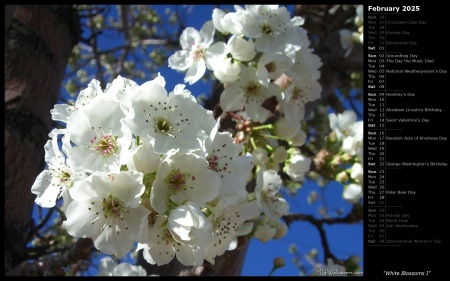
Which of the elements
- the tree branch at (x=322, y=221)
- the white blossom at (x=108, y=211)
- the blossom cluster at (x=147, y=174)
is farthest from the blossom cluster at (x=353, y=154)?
the white blossom at (x=108, y=211)

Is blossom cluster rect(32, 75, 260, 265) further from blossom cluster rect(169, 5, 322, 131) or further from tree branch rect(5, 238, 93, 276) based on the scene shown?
blossom cluster rect(169, 5, 322, 131)

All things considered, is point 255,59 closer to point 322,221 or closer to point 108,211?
point 108,211

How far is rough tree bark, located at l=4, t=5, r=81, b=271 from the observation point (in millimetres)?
1945

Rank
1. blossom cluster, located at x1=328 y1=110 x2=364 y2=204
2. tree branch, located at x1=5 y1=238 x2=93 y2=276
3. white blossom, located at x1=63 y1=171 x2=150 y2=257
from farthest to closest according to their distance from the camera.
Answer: blossom cluster, located at x1=328 y1=110 x2=364 y2=204 < tree branch, located at x1=5 y1=238 x2=93 y2=276 < white blossom, located at x1=63 y1=171 x2=150 y2=257

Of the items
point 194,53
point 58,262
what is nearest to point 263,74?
point 194,53

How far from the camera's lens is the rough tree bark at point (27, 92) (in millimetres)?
1945

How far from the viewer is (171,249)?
1259 mm

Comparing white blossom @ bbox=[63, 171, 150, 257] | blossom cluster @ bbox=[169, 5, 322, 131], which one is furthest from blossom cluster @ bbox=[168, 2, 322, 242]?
white blossom @ bbox=[63, 171, 150, 257]

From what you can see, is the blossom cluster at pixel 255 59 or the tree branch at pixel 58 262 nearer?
the tree branch at pixel 58 262

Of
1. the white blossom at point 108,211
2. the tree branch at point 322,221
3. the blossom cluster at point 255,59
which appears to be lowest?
the tree branch at point 322,221

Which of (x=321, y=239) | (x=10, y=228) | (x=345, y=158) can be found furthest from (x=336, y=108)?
(x=10, y=228)

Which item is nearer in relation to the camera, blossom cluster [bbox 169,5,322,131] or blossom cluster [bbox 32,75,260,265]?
blossom cluster [bbox 32,75,260,265]

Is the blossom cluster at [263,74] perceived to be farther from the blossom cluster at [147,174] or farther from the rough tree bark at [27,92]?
the rough tree bark at [27,92]
